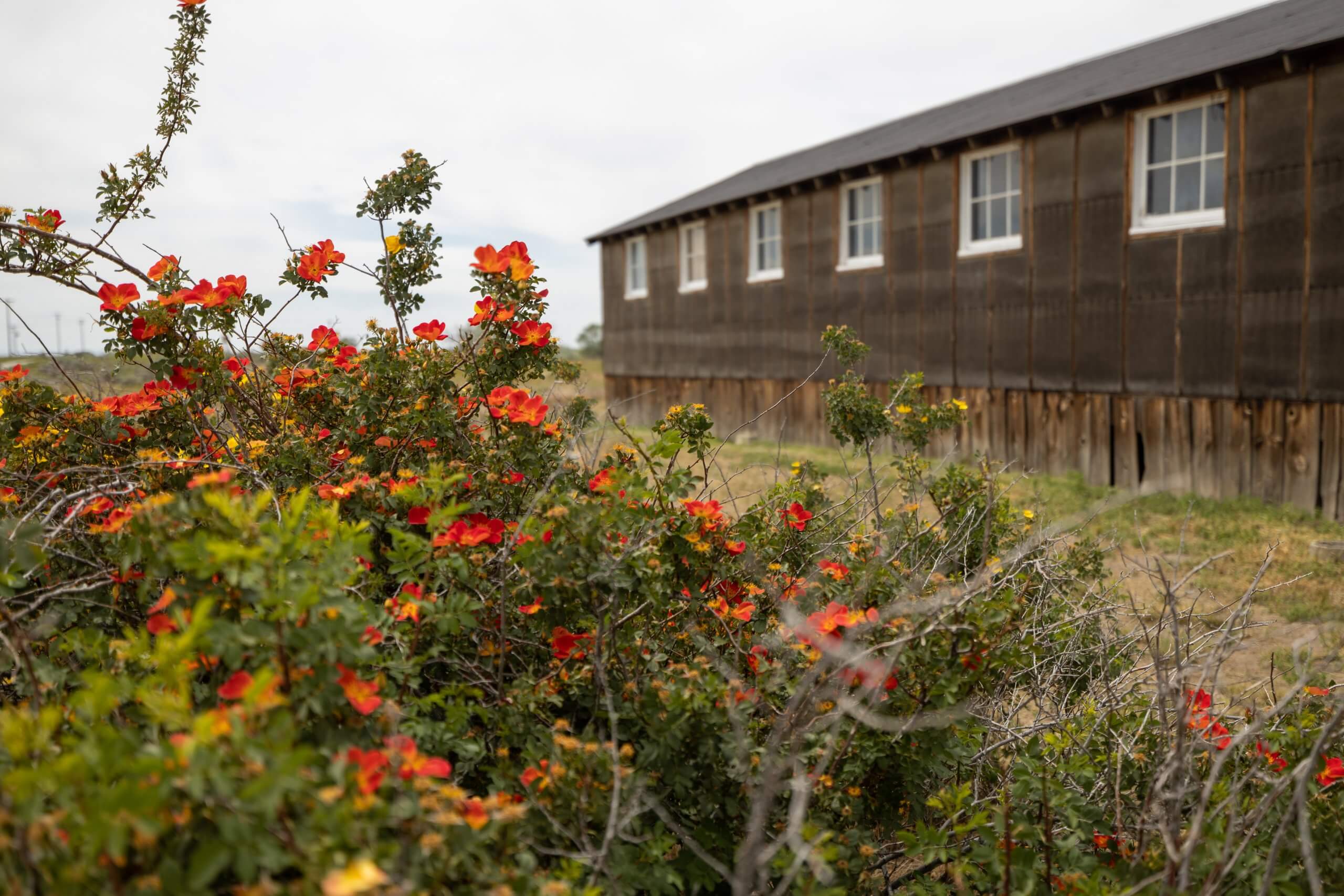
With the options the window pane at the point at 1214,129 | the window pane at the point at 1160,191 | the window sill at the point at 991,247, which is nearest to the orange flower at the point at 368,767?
the window pane at the point at 1214,129

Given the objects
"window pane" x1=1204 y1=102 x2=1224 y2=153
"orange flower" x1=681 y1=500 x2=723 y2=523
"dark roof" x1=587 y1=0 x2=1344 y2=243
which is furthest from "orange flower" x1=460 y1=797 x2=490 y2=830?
"window pane" x1=1204 y1=102 x2=1224 y2=153

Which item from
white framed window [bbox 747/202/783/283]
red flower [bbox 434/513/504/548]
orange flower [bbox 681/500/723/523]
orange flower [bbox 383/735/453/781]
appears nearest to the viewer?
orange flower [bbox 383/735/453/781]

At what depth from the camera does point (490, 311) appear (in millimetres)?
2666

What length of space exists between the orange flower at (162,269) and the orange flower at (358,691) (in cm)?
173

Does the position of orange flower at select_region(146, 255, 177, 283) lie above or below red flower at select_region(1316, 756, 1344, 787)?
above

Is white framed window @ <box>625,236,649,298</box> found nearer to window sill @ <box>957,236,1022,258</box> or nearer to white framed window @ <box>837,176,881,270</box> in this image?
white framed window @ <box>837,176,881,270</box>

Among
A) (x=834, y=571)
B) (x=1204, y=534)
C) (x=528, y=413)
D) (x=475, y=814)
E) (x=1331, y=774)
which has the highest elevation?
(x=528, y=413)

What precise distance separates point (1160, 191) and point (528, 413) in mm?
8238

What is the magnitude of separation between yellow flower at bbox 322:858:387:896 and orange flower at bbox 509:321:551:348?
1.80 m

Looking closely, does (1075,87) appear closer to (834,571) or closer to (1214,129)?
(1214,129)

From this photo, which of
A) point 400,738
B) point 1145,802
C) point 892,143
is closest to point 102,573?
point 400,738

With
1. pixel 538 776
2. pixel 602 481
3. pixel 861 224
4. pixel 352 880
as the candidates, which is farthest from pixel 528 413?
pixel 861 224

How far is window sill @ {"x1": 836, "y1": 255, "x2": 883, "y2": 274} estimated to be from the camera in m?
11.9

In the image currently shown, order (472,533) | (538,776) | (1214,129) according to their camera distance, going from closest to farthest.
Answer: (538,776) → (472,533) → (1214,129)
